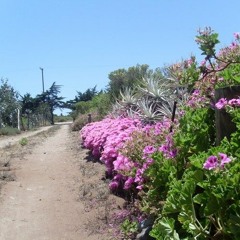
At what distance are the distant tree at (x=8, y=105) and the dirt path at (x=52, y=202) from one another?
21.5m

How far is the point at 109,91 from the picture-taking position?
19.2m

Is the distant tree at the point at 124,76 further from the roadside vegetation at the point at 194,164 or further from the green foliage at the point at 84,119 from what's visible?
the roadside vegetation at the point at 194,164

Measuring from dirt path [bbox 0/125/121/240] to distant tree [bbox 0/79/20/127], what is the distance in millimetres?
21484

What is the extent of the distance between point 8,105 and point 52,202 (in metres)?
26.1

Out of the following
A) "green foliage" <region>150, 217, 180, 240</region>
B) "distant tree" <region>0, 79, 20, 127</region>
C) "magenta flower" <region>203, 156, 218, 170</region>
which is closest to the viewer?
"magenta flower" <region>203, 156, 218, 170</region>

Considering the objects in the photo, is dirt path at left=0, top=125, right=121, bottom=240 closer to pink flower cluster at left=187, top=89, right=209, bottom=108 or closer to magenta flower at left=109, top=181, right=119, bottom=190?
magenta flower at left=109, top=181, right=119, bottom=190

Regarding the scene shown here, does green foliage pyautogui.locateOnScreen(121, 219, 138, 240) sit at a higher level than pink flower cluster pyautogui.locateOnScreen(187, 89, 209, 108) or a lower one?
lower

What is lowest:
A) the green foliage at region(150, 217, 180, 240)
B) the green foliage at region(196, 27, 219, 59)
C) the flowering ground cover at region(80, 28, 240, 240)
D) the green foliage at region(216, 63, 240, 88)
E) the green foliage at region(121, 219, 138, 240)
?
the green foliage at region(121, 219, 138, 240)

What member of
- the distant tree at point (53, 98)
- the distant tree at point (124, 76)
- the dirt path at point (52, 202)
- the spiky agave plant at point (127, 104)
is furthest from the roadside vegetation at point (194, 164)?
the distant tree at point (53, 98)

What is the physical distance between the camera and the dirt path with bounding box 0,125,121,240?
5.26m

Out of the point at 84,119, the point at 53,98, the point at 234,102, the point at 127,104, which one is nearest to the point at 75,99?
the point at 53,98

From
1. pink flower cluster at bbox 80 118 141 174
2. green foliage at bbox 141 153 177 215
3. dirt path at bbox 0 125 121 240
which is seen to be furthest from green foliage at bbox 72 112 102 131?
green foliage at bbox 141 153 177 215

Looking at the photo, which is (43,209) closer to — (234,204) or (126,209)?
(126,209)

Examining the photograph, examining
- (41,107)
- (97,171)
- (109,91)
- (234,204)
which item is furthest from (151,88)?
(41,107)
